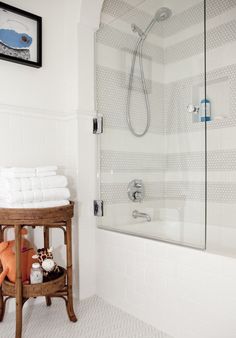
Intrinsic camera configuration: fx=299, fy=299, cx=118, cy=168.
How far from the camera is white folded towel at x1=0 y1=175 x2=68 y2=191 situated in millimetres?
1343

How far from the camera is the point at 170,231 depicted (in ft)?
5.63

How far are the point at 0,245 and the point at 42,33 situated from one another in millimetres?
1231

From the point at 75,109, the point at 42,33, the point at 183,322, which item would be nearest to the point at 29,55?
Result: the point at 42,33

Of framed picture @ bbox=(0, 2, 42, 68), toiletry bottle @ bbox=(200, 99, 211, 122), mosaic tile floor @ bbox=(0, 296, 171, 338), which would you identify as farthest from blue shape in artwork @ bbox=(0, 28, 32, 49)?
mosaic tile floor @ bbox=(0, 296, 171, 338)

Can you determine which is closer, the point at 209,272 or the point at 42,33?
the point at 209,272

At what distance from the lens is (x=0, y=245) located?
4.71 feet

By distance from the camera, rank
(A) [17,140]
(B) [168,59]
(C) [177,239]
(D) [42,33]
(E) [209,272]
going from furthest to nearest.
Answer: (B) [168,59]
(D) [42,33]
(A) [17,140]
(C) [177,239]
(E) [209,272]

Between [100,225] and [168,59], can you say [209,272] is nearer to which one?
[100,225]

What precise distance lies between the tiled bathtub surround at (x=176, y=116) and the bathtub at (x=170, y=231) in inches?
3.5

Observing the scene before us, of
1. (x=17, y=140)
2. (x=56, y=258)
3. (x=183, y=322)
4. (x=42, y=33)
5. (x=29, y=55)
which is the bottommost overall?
(x=183, y=322)

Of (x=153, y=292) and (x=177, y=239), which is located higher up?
(x=177, y=239)

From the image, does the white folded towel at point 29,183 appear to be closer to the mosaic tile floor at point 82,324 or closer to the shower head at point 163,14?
the mosaic tile floor at point 82,324

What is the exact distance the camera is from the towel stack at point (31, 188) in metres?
1.34

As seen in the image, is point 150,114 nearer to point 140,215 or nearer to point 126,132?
point 126,132
